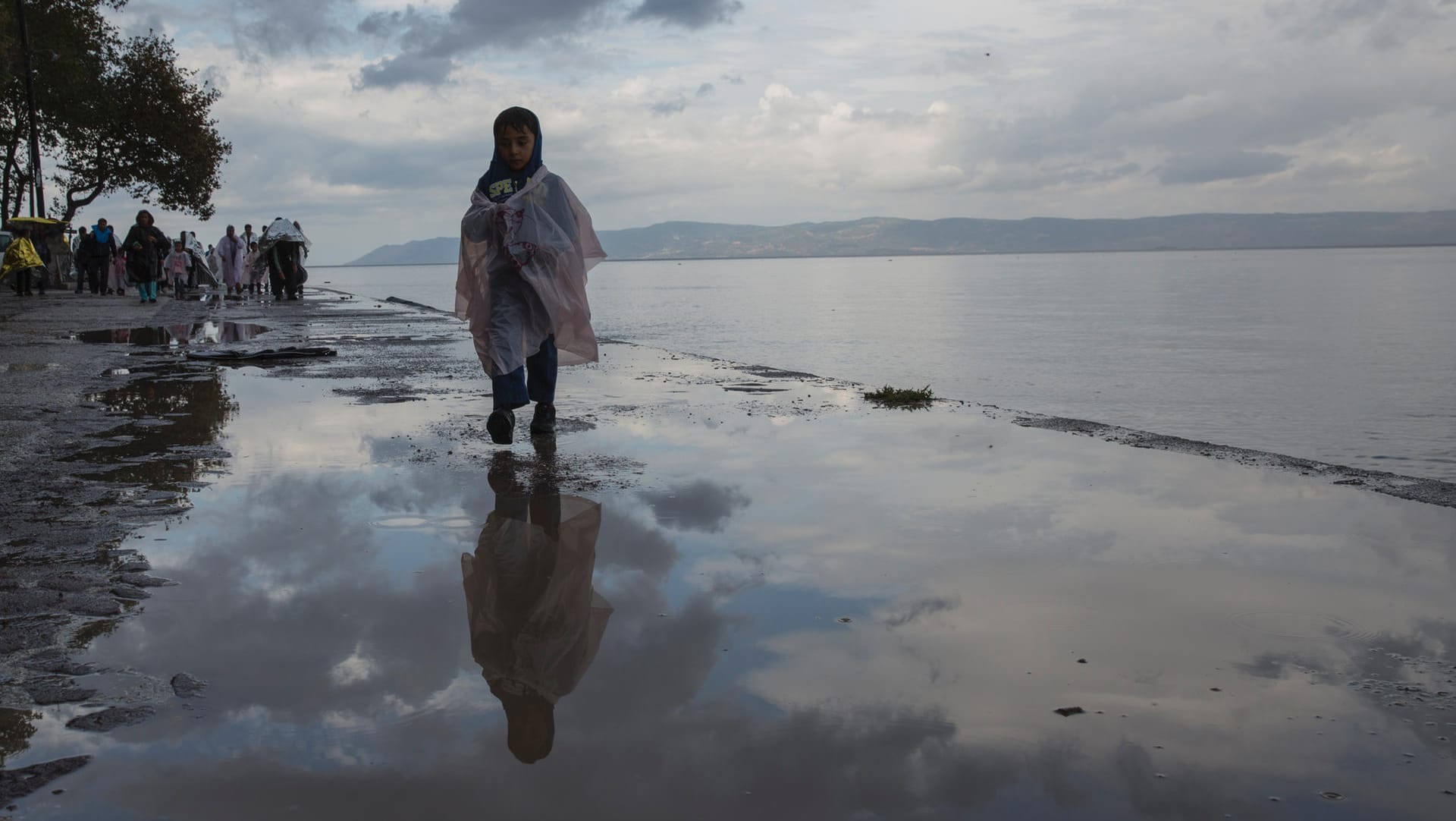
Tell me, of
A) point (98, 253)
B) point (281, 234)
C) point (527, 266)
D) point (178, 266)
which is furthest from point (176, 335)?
point (178, 266)

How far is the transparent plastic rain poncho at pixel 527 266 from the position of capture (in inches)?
310

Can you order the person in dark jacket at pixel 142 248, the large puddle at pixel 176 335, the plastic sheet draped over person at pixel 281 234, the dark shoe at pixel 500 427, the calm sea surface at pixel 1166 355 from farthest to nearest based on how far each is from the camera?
the plastic sheet draped over person at pixel 281 234
the person in dark jacket at pixel 142 248
the large puddle at pixel 176 335
the calm sea surface at pixel 1166 355
the dark shoe at pixel 500 427

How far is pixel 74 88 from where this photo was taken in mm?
39750

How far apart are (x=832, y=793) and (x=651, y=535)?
256cm

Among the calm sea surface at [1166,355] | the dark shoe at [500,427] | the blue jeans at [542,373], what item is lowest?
the calm sea surface at [1166,355]

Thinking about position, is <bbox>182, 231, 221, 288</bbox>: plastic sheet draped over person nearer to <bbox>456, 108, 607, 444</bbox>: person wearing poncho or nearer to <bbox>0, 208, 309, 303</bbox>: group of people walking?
<bbox>0, 208, 309, 303</bbox>: group of people walking

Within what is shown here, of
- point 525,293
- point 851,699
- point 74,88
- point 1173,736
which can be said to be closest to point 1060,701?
point 1173,736

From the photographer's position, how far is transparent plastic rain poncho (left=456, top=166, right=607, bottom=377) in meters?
7.88

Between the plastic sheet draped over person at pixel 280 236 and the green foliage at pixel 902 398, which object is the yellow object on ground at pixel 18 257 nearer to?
the plastic sheet draped over person at pixel 280 236

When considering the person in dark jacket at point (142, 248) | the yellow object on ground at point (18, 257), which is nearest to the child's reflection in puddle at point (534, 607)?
the person in dark jacket at point (142, 248)

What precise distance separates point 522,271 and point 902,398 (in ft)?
12.7

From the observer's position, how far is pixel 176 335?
1808 cm

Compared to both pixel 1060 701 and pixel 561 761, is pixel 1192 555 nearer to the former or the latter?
pixel 1060 701

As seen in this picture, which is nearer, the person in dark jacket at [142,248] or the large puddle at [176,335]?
the large puddle at [176,335]
